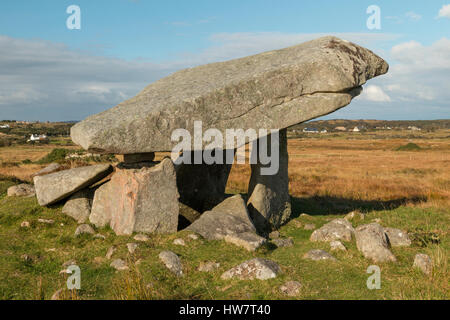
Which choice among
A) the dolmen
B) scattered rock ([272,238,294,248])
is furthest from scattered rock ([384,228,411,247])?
the dolmen

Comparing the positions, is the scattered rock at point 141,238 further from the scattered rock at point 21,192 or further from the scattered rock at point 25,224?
the scattered rock at point 21,192

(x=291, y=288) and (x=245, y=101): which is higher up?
(x=245, y=101)

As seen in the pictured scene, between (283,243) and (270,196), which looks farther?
(270,196)

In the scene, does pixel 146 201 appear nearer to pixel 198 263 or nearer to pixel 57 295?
pixel 198 263

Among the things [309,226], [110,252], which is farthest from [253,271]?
[309,226]

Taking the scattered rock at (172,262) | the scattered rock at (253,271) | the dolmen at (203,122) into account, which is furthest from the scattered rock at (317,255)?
the scattered rock at (172,262)

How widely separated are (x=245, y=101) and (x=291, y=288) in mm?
6238

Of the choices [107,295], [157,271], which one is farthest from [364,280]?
[107,295]

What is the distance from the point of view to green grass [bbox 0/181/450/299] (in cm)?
750

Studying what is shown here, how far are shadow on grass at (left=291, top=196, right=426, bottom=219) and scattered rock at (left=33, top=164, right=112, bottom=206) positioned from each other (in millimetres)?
7585

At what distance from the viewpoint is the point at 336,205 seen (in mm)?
18719

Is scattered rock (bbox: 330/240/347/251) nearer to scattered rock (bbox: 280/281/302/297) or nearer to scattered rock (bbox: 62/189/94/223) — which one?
scattered rock (bbox: 280/281/302/297)

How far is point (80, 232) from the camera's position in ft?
39.3

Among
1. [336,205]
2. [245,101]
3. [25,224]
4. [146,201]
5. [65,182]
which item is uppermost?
[245,101]
